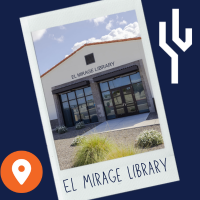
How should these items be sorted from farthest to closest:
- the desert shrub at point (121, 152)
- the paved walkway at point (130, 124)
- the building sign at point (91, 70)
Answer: the building sign at point (91, 70) < the paved walkway at point (130, 124) < the desert shrub at point (121, 152)

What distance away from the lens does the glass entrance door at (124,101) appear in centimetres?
799

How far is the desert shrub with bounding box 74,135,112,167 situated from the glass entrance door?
4.26 m

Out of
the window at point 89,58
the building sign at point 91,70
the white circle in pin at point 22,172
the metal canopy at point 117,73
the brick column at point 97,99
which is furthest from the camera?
the brick column at point 97,99

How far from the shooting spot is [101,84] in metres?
8.88

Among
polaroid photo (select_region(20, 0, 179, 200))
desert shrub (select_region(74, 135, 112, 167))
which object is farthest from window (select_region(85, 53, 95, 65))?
desert shrub (select_region(74, 135, 112, 167))

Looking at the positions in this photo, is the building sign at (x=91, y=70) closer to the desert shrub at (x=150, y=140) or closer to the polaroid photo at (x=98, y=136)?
the polaroid photo at (x=98, y=136)

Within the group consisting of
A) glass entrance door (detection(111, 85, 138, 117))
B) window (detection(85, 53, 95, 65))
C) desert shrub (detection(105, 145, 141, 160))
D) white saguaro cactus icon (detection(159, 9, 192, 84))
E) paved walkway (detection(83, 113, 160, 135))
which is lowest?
desert shrub (detection(105, 145, 141, 160))

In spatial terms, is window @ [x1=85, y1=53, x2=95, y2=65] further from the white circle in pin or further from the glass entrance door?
the white circle in pin

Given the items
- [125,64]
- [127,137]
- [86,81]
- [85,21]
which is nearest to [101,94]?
[86,81]

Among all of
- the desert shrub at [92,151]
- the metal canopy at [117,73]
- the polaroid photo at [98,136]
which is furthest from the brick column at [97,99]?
the desert shrub at [92,151]

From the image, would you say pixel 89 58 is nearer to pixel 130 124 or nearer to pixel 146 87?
pixel 146 87

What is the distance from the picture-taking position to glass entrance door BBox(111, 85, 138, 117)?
26.2 feet

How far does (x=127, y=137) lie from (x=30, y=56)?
10.9 feet

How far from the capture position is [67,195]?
3.45 metres
